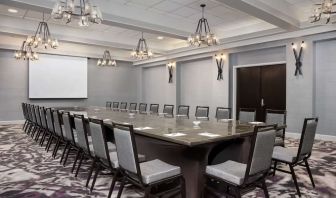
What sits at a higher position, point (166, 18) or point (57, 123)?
point (166, 18)

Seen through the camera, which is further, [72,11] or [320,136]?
[320,136]

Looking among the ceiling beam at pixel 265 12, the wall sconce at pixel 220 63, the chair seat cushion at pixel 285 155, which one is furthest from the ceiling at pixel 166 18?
the chair seat cushion at pixel 285 155

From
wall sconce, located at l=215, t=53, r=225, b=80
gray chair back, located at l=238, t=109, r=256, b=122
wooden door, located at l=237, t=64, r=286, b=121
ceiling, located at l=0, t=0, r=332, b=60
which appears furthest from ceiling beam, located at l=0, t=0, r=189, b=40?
gray chair back, located at l=238, t=109, r=256, b=122

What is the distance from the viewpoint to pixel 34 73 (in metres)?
9.81

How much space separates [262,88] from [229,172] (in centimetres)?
602

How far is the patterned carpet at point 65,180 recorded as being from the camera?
3060 mm

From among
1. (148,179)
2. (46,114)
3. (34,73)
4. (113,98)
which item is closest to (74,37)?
(34,73)

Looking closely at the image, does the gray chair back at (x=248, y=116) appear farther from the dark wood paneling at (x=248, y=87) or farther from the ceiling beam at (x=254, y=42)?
the dark wood paneling at (x=248, y=87)

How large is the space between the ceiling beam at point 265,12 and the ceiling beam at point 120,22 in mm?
2384

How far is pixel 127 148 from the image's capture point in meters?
2.33

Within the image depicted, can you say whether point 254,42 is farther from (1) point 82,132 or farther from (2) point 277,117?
(1) point 82,132

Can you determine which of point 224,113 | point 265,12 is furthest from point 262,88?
point 265,12

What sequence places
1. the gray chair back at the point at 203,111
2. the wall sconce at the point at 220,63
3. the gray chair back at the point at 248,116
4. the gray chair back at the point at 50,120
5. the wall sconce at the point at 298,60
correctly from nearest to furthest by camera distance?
the gray chair back at the point at 248,116 → the gray chair back at the point at 50,120 → the gray chair back at the point at 203,111 → the wall sconce at the point at 298,60 → the wall sconce at the point at 220,63

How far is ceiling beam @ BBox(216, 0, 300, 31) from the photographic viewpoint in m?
4.50
